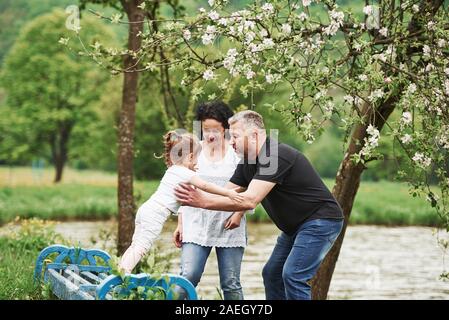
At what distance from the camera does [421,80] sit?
22.8 ft

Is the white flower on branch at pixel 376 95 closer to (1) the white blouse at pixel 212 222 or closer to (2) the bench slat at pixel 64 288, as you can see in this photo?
(1) the white blouse at pixel 212 222

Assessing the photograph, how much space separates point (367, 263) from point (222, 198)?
11933 mm

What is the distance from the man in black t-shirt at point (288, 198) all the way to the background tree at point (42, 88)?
39349 millimetres

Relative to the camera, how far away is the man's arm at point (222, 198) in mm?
6062

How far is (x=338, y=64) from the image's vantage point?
7.17 m

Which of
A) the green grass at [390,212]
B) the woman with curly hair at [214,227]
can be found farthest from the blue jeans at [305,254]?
the green grass at [390,212]

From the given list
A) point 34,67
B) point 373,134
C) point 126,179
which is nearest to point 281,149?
point 373,134

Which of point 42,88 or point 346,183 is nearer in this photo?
point 346,183

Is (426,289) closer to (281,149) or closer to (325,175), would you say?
(281,149)

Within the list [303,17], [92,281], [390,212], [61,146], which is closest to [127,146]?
[92,281]

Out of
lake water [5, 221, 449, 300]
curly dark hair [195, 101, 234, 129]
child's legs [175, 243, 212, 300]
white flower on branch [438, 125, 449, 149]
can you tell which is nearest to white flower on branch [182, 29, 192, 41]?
curly dark hair [195, 101, 234, 129]

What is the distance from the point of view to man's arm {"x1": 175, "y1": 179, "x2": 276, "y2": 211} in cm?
606

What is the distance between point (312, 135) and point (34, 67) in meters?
40.4

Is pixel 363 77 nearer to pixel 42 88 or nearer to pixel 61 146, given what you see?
pixel 42 88
